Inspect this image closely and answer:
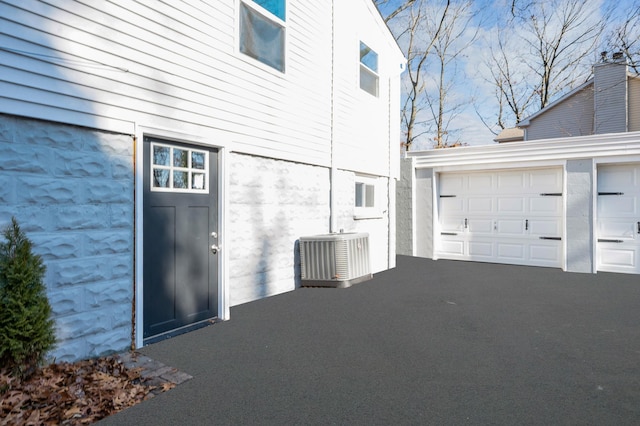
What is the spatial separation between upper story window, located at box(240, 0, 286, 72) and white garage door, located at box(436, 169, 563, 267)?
6468mm

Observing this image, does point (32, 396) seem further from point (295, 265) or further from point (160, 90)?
point (295, 265)

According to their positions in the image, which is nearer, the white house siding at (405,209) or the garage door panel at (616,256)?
the garage door panel at (616,256)

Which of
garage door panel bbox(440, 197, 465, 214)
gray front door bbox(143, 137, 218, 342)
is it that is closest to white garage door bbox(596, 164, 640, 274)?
garage door panel bbox(440, 197, 465, 214)

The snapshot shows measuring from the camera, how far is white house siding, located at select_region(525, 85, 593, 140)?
1563 cm

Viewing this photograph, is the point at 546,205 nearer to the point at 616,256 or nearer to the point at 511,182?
the point at 511,182

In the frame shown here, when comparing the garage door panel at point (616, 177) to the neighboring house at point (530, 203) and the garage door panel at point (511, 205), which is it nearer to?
the neighboring house at point (530, 203)

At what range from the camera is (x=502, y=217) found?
9984mm

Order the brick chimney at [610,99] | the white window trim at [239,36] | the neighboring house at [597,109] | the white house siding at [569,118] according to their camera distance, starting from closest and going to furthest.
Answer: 1. the white window trim at [239,36]
2. the brick chimney at [610,99]
3. the neighboring house at [597,109]
4. the white house siding at [569,118]

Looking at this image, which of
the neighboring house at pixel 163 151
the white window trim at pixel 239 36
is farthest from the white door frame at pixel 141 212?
the white window trim at pixel 239 36

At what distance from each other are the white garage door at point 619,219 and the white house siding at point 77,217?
9.61 meters

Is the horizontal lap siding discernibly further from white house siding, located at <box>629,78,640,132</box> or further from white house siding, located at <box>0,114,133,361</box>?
white house siding, located at <box>629,78,640,132</box>

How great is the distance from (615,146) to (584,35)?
9715 millimetres

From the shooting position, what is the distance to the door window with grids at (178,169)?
4414mm

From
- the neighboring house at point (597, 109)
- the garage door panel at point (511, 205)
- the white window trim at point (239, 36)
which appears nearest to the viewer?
the white window trim at point (239, 36)
